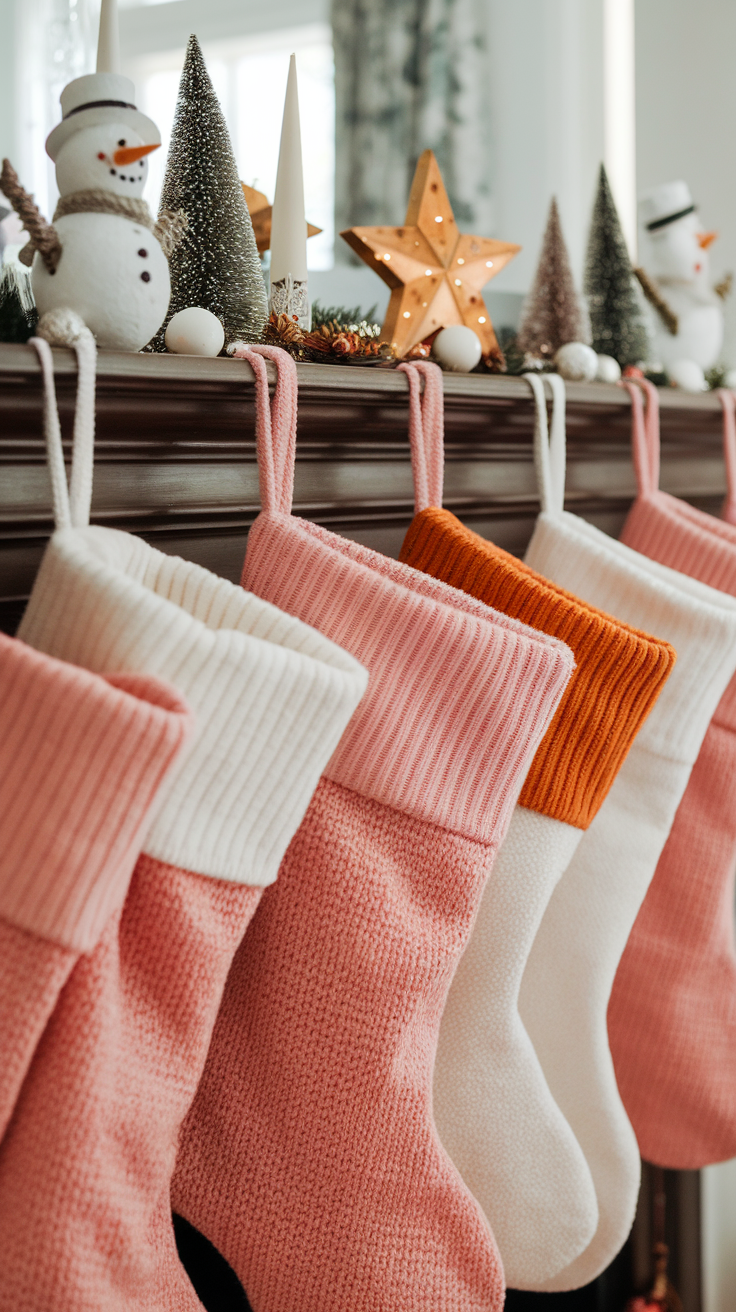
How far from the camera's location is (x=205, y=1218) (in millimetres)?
630

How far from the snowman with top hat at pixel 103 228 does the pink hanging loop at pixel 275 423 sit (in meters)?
0.07

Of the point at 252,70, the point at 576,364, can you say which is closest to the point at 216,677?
the point at 576,364

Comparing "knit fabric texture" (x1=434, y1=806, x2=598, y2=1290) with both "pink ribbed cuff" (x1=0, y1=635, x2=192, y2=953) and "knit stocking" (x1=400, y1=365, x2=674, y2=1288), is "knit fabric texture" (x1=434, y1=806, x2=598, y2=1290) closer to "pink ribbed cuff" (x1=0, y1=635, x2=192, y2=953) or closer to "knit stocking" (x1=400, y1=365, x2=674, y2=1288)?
"knit stocking" (x1=400, y1=365, x2=674, y2=1288)

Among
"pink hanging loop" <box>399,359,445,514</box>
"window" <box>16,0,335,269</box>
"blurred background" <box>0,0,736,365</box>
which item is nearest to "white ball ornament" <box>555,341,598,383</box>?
"pink hanging loop" <box>399,359,445,514</box>

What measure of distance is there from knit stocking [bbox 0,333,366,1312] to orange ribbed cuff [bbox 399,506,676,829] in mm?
190

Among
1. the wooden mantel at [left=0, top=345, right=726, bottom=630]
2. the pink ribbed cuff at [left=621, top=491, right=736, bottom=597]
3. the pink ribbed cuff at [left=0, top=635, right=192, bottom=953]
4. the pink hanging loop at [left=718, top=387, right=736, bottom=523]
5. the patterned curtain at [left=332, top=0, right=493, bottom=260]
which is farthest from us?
the patterned curtain at [left=332, top=0, right=493, bottom=260]

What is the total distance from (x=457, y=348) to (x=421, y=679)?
0.33 meters

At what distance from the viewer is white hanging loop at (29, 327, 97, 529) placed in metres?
0.51

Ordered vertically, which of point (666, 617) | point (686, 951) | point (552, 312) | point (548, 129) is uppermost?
point (548, 129)

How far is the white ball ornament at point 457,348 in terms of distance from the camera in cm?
80

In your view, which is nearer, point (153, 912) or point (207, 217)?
Answer: point (153, 912)

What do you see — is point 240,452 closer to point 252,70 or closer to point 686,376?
point 686,376

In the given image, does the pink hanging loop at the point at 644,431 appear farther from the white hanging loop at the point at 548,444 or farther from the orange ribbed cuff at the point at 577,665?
the orange ribbed cuff at the point at 577,665

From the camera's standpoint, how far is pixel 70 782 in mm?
455
